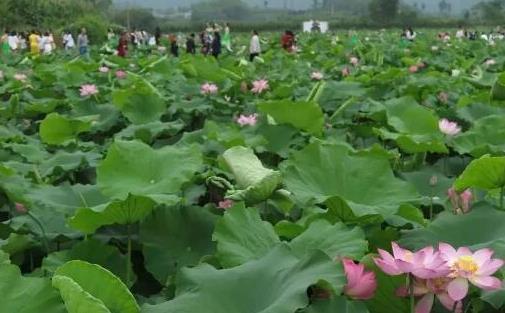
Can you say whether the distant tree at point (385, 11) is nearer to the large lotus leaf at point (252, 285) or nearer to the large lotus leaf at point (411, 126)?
the large lotus leaf at point (411, 126)

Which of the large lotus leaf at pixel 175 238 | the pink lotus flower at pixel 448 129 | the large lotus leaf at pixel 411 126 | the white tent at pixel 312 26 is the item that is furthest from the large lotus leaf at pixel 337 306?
the white tent at pixel 312 26

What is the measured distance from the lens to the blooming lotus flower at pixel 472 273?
2.70 ft

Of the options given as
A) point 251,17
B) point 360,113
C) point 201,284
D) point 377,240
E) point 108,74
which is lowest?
point 251,17

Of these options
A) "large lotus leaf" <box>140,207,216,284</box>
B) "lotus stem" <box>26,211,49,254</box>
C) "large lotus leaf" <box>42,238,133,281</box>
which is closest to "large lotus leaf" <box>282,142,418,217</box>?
"large lotus leaf" <box>140,207,216,284</box>

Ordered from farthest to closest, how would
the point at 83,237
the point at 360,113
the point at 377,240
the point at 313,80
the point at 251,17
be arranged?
the point at 251,17, the point at 313,80, the point at 360,113, the point at 83,237, the point at 377,240

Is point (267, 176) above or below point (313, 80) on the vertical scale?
above

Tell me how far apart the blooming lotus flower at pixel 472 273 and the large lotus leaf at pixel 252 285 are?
11 cm

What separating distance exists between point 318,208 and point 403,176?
40 centimetres

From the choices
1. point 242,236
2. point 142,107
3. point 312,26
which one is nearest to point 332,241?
point 242,236

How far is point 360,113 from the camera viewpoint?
114 inches

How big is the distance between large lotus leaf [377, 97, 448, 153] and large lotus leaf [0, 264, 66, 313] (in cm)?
124

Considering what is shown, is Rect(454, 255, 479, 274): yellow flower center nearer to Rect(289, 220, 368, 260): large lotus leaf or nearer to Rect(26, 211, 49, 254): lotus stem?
Rect(289, 220, 368, 260): large lotus leaf

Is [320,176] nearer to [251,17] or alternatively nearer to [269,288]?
[269,288]

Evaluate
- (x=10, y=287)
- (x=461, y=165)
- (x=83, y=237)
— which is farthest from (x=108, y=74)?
(x=10, y=287)
